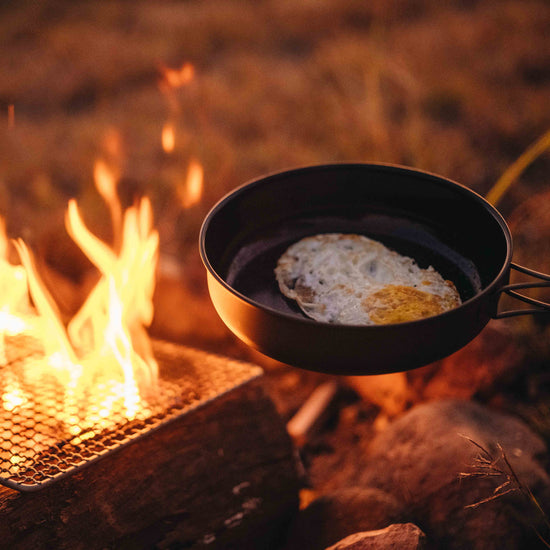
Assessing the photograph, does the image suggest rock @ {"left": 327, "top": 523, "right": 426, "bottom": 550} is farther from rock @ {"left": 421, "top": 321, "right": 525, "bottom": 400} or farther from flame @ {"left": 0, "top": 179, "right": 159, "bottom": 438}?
rock @ {"left": 421, "top": 321, "right": 525, "bottom": 400}

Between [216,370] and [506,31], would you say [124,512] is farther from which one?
[506,31]

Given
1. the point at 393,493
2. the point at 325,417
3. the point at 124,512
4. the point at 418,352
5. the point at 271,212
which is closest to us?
the point at 418,352

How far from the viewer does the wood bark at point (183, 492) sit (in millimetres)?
1734

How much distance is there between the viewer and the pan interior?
69.8 inches

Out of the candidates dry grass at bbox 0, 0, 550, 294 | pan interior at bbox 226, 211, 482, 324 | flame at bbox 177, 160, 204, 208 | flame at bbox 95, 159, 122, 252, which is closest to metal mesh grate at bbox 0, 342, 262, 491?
pan interior at bbox 226, 211, 482, 324

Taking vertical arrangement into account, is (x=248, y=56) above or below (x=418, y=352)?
above

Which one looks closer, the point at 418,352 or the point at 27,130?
the point at 418,352

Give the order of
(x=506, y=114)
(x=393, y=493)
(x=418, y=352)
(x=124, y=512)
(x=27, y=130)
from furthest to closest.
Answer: (x=27, y=130)
(x=506, y=114)
(x=393, y=493)
(x=124, y=512)
(x=418, y=352)

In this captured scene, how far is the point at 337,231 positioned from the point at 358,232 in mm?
81

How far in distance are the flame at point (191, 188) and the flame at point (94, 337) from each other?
1601 millimetres

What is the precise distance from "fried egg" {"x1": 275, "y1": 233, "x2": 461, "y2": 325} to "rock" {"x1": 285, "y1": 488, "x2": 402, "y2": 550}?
2.85 feet

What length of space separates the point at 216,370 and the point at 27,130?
14.9 feet

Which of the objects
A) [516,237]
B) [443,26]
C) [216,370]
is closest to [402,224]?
[216,370]

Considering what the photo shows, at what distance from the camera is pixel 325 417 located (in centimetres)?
304
